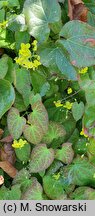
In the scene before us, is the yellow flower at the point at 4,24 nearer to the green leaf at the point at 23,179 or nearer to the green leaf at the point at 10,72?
the green leaf at the point at 10,72

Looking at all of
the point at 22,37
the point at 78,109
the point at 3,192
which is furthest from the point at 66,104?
the point at 3,192

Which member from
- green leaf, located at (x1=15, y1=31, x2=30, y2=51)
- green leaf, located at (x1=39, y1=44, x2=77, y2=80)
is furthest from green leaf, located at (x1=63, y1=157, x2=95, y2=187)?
green leaf, located at (x1=15, y1=31, x2=30, y2=51)

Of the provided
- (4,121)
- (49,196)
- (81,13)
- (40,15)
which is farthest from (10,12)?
(49,196)

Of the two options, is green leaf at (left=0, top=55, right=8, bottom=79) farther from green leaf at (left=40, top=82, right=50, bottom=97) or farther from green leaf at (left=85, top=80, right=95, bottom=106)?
green leaf at (left=85, top=80, right=95, bottom=106)

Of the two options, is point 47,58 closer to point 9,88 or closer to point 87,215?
point 9,88

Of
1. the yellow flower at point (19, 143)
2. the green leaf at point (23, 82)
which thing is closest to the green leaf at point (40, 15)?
the green leaf at point (23, 82)
